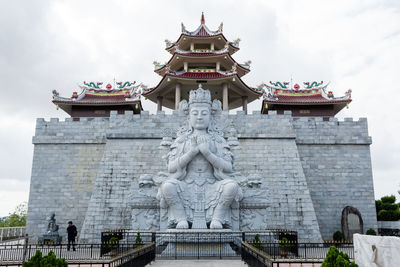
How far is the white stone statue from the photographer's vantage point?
1162cm

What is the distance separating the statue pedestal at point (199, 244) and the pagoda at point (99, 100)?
16.8 m

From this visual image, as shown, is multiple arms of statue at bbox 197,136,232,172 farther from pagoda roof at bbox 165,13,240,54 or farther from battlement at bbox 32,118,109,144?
pagoda roof at bbox 165,13,240,54

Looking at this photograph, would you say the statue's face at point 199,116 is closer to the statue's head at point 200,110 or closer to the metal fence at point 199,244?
the statue's head at point 200,110

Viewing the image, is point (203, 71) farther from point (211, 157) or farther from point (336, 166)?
point (211, 157)

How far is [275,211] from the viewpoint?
16.6m

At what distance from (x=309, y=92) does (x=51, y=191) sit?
2012cm

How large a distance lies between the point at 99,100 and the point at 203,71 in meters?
8.31

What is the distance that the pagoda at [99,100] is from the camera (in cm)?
2570

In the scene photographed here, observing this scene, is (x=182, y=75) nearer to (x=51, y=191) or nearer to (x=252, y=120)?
(x=252, y=120)

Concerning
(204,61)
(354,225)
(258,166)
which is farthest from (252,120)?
(204,61)

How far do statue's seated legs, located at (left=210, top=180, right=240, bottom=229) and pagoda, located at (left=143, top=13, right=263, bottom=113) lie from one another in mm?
12937

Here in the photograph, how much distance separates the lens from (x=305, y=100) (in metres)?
26.5

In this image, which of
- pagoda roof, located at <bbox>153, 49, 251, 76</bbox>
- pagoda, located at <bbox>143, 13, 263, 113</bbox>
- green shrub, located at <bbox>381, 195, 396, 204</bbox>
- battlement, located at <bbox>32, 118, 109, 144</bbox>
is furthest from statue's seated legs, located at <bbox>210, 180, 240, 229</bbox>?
pagoda roof, located at <bbox>153, 49, 251, 76</bbox>

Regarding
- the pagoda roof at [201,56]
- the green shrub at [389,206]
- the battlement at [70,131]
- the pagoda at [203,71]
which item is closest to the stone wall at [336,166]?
the green shrub at [389,206]
